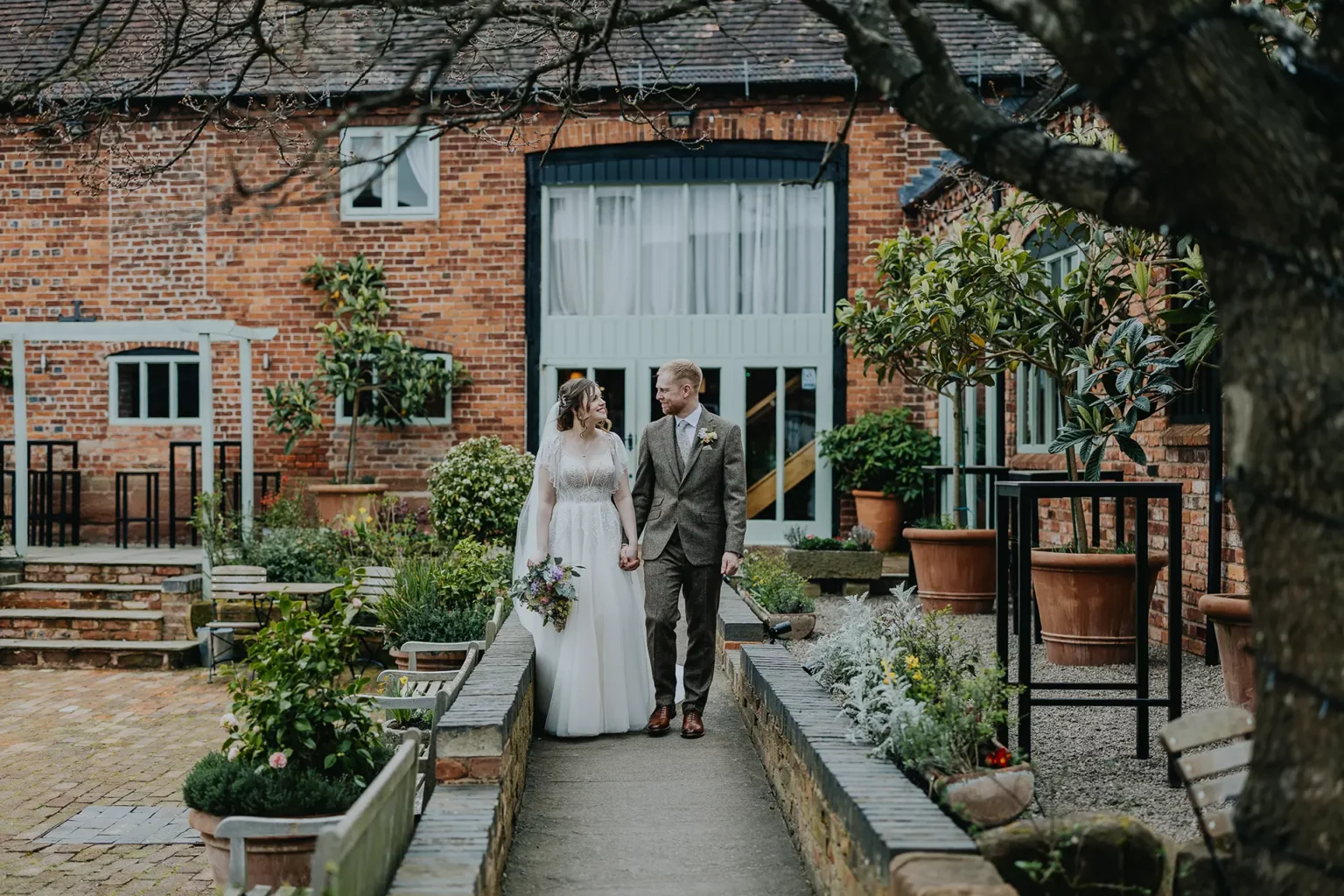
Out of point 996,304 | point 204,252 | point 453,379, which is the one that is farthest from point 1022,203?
point 204,252

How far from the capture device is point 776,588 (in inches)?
401

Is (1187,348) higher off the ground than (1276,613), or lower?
higher

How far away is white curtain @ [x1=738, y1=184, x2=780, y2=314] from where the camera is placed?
52.0 feet

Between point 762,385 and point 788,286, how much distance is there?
1225 millimetres

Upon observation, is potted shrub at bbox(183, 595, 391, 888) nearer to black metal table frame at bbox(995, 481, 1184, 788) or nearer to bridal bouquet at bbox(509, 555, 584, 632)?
bridal bouquet at bbox(509, 555, 584, 632)

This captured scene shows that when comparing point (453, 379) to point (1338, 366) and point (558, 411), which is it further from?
point (1338, 366)

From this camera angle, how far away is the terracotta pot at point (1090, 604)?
7391 millimetres

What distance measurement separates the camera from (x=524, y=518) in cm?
764

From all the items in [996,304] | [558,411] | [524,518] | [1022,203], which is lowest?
[524,518]

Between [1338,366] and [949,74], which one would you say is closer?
[1338,366]

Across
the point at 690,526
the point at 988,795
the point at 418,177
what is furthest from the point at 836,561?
the point at 988,795

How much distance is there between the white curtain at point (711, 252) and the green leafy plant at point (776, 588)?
18.4 feet

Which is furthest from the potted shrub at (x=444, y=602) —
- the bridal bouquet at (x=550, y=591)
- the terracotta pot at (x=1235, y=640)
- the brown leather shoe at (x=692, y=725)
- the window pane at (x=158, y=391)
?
the window pane at (x=158, y=391)

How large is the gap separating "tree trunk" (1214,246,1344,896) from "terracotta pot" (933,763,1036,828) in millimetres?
1306
